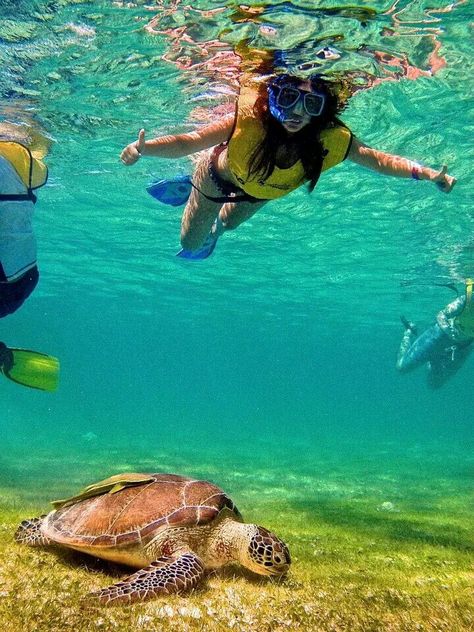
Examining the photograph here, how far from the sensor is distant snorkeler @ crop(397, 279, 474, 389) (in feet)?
59.9

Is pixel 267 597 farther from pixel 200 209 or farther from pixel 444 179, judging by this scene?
pixel 200 209

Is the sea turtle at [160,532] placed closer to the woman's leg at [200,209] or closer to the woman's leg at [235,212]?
the woman's leg at [200,209]

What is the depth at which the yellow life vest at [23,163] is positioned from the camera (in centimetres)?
430

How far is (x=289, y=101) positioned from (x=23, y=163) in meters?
3.13

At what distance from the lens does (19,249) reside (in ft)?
13.3

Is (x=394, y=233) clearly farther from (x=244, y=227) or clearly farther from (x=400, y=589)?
(x=400, y=589)

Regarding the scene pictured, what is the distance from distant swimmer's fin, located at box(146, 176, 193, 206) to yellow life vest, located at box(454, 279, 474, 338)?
48.3 ft

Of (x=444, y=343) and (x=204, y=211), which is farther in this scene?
(x=444, y=343)

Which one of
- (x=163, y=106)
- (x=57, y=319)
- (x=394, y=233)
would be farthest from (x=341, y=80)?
(x=57, y=319)

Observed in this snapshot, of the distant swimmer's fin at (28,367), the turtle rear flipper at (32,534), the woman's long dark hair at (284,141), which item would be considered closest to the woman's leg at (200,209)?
the woman's long dark hair at (284,141)

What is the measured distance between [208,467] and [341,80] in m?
15.9

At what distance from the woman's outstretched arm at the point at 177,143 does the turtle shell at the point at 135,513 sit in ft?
12.5

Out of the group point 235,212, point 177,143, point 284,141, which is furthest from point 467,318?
point 177,143

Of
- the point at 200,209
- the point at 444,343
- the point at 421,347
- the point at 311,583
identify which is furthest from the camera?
the point at 421,347
